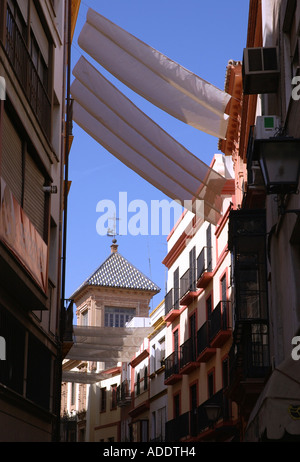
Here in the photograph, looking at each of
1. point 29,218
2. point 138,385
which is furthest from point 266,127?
point 138,385

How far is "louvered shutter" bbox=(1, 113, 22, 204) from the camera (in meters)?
13.4

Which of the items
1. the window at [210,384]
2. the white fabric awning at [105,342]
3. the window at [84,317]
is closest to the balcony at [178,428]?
the window at [210,384]

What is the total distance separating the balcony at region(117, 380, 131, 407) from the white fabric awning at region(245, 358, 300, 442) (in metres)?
36.4

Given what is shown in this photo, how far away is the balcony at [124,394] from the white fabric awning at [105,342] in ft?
31.2

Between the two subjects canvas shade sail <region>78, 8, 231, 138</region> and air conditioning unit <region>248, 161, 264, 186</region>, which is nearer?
air conditioning unit <region>248, 161, 264, 186</region>

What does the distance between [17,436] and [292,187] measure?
824 cm

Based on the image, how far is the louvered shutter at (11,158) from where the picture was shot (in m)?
13.4

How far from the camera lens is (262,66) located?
13539 mm

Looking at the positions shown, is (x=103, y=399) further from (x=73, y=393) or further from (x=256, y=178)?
(x=256, y=178)

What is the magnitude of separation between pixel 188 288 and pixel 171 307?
2656 millimetres

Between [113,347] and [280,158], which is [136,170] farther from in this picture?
[113,347]

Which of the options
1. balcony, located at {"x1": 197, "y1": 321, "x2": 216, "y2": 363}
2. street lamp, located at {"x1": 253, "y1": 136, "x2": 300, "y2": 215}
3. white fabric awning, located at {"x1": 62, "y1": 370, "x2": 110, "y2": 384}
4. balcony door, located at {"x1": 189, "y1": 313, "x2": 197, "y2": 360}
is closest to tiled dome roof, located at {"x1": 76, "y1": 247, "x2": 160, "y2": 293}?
white fabric awning, located at {"x1": 62, "y1": 370, "x2": 110, "y2": 384}

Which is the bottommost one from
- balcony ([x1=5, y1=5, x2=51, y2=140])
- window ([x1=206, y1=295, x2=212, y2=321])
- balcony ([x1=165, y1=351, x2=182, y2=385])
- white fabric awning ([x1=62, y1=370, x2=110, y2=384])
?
balcony ([x1=165, y1=351, x2=182, y2=385])

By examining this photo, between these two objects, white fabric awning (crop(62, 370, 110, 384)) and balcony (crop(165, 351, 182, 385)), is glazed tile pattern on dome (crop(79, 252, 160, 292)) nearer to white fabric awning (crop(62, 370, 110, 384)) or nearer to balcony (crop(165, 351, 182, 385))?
white fabric awning (crop(62, 370, 110, 384))
